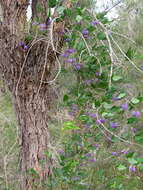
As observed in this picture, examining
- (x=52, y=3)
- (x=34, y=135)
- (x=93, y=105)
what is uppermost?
(x=52, y=3)

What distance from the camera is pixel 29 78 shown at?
6.21 feet

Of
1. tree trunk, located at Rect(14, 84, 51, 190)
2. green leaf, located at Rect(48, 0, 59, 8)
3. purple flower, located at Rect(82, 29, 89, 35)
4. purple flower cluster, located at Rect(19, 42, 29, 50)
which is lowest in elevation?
tree trunk, located at Rect(14, 84, 51, 190)

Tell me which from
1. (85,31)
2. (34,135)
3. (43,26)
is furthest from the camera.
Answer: (34,135)

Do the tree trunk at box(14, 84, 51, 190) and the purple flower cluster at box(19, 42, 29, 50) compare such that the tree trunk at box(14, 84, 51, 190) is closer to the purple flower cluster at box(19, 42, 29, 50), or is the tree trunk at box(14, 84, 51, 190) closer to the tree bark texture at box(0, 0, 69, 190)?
the tree bark texture at box(0, 0, 69, 190)

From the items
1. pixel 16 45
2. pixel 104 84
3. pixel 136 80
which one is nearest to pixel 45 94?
pixel 16 45

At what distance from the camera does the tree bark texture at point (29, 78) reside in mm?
1771

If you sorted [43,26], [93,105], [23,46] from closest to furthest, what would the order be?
[93,105] < [43,26] < [23,46]

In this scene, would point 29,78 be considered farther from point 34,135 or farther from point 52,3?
point 52,3

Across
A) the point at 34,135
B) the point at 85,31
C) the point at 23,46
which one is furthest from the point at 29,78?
the point at 85,31

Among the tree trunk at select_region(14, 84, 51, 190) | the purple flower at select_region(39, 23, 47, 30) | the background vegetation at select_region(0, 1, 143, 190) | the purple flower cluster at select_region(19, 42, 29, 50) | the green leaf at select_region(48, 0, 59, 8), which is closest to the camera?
the background vegetation at select_region(0, 1, 143, 190)

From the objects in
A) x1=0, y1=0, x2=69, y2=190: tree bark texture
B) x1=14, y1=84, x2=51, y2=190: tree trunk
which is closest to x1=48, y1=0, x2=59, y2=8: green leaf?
x1=0, y1=0, x2=69, y2=190: tree bark texture

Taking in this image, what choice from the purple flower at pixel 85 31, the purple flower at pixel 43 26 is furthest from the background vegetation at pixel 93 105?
the purple flower at pixel 43 26

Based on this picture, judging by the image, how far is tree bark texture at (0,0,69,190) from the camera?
5.81ft

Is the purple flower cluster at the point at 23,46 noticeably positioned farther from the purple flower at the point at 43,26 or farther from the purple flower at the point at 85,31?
the purple flower at the point at 85,31
